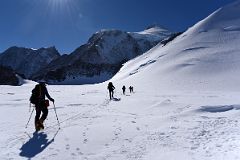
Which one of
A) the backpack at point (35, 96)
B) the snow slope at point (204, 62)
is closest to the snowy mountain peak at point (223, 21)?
the snow slope at point (204, 62)

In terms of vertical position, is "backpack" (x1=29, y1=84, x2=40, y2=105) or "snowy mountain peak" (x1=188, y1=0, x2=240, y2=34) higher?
"snowy mountain peak" (x1=188, y1=0, x2=240, y2=34)

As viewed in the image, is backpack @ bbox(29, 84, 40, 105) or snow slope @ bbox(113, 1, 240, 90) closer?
backpack @ bbox(29, 84, 40, 105)

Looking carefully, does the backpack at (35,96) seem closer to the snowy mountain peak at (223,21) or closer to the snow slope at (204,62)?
the snow slope at (204,62)

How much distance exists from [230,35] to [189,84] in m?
45.0

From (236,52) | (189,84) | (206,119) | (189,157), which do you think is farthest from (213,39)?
(189,157)

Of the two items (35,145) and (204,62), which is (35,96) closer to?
(35,145)

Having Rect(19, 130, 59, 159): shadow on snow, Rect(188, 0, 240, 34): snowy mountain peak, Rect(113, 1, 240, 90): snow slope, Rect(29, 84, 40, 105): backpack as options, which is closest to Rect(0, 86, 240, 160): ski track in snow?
Rect(19, 130, 59, 159): shadow on snow

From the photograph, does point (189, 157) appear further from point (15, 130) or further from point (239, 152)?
point (15, 130)

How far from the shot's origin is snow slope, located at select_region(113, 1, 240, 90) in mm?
57312

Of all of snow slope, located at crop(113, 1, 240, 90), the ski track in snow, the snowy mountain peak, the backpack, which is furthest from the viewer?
the snowy mountain peak

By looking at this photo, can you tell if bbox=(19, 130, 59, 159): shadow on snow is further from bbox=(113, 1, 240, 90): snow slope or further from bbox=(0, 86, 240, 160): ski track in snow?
bbox=(113, 1, 240, 90): snow slope

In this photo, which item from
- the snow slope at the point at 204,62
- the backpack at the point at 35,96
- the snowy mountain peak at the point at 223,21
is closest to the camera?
the backpack at the point at 35,96

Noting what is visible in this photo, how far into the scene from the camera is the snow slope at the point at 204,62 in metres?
57.3

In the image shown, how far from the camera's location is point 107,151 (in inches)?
377
